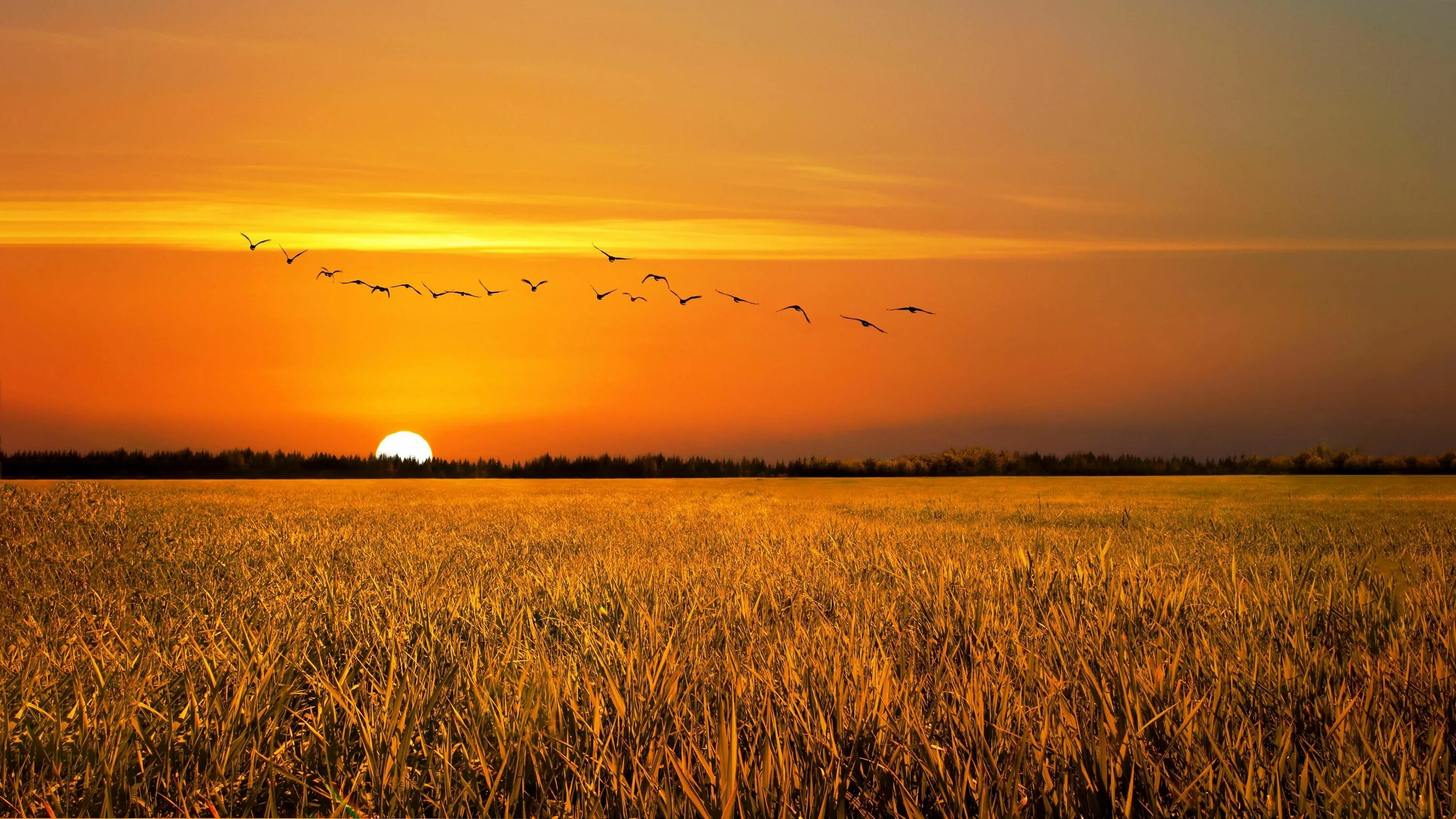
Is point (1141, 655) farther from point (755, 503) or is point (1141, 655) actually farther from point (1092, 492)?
point (1092, 492)

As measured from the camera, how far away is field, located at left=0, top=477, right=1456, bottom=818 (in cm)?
226

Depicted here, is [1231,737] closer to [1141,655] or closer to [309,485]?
[1141,655]

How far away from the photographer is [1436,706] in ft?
9.48

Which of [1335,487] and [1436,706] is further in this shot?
[1335,487]

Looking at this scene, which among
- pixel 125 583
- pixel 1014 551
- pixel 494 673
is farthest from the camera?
pixel 1014 551

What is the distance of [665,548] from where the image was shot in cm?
757

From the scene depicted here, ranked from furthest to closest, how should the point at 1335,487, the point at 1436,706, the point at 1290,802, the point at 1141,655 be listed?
the point at 1335,487
the point at 1141,655
the point at 1436,706
the point at 1290,802

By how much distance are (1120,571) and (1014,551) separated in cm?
167

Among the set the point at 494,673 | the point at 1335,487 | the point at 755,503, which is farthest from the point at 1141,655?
the point at 1335,487

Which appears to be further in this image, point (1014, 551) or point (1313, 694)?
point (1014, 551)

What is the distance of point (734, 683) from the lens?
2.79 m

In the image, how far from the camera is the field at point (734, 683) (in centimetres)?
226

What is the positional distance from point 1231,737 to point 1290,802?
1.17 ft

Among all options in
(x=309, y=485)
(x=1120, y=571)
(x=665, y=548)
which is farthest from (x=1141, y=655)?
(x=309, y=485)
